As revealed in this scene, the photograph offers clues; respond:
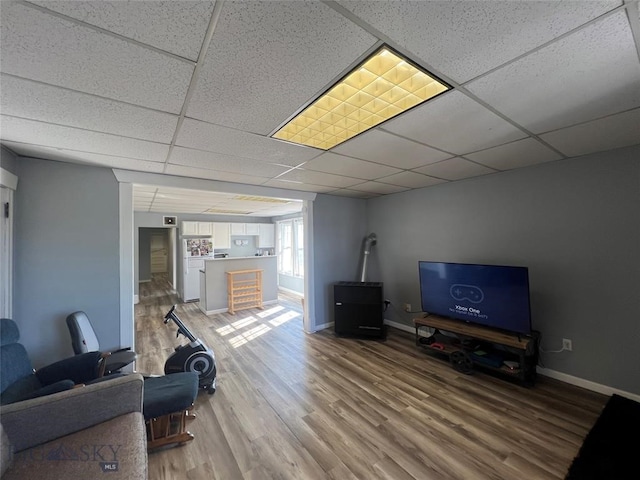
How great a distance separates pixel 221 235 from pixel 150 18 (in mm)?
6739

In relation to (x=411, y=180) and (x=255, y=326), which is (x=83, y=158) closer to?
(x=255, y=326)

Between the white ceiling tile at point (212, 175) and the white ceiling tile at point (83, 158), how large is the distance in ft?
0.48

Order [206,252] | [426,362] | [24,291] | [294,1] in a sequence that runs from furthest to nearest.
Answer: [206,252], [426,362], [24,291], [294,1]

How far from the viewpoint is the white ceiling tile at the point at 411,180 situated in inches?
122

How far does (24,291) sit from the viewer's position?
221 centimetres

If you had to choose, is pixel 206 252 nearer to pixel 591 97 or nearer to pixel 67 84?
pixel 67 84

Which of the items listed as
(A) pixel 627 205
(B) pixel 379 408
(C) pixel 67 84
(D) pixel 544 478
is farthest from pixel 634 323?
(C) pixel 67 84

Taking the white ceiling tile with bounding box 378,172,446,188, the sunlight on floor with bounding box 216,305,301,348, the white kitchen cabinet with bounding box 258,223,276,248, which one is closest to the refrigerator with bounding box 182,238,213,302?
the white kitchen cabinet with bounding box 258,223,276,248

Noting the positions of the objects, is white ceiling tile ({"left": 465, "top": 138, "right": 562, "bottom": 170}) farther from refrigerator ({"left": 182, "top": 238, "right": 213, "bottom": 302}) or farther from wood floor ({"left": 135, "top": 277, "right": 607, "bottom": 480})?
refrigerator ({"left": 182, "top": 238, "right": 213, "bottom": 302})

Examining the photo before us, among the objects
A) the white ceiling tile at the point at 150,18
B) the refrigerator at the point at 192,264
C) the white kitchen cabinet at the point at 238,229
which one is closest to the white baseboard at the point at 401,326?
the white ceiling tile at the point at 150,18

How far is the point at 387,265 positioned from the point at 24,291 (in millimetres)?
4420

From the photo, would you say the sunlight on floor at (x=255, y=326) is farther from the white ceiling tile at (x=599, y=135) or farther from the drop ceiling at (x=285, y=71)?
the white ceiling tile at (x=599, y=135)

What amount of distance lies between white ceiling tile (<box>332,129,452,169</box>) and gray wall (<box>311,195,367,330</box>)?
71.5 inches

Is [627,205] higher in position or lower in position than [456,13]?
lower
